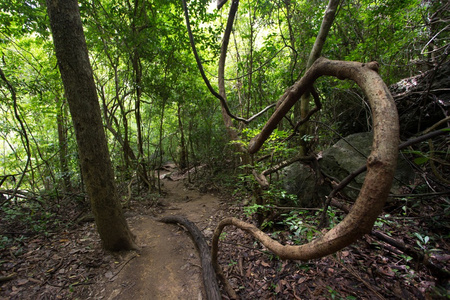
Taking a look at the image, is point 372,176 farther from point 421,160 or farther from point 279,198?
point 279,198

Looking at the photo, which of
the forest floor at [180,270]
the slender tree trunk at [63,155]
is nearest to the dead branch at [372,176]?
the forest floor at [180,270]

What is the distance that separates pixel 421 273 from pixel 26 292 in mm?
5155

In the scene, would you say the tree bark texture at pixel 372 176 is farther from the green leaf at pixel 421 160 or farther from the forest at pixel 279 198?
the green leaf at pixel 421 160

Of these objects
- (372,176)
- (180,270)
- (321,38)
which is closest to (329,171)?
(321,38)

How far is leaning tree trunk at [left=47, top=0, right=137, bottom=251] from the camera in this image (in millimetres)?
2818

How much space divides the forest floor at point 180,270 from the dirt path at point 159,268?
1cm

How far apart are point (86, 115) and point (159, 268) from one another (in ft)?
9.49

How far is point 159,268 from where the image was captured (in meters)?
3.28

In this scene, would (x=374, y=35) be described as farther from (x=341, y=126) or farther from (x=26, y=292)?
(x=26, y=292)

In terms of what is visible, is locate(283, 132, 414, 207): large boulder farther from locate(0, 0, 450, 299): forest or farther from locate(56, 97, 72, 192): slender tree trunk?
locate(56, 97, 72, 192): slender tree trunk

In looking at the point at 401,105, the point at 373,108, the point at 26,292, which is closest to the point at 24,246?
the point at 26,292

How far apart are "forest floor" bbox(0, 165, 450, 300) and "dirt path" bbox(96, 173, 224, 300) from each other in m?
0.01

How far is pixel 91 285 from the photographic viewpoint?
9.56 feet

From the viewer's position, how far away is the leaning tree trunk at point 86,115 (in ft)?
9.25
